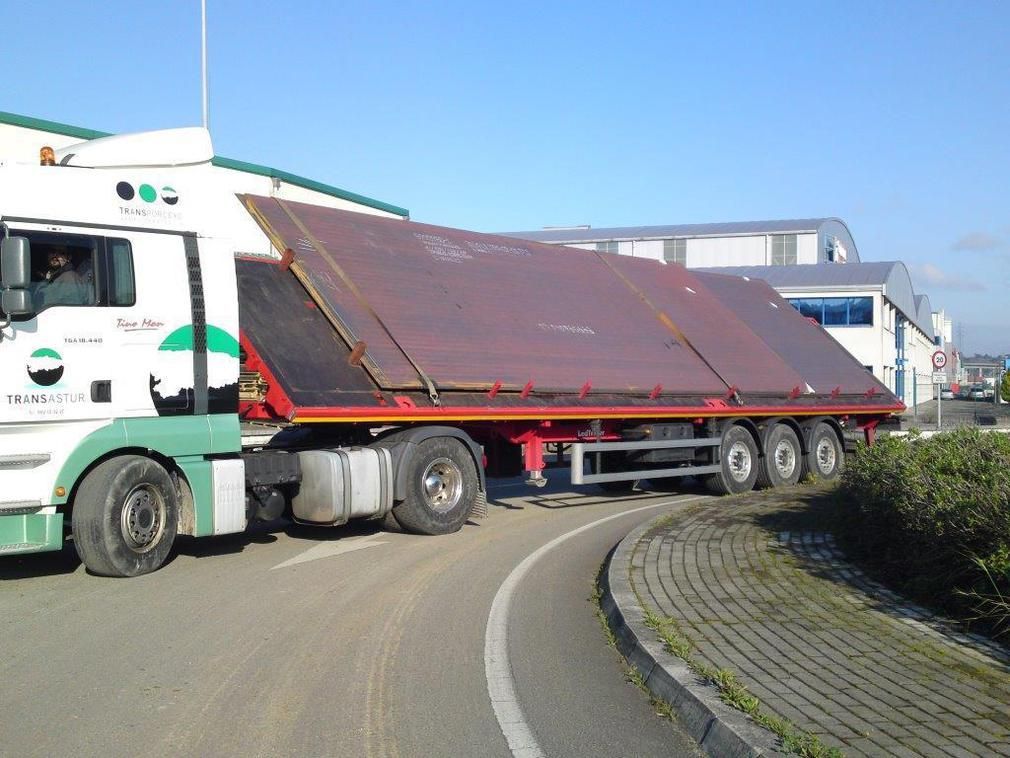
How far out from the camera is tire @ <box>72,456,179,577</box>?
27.9 feet

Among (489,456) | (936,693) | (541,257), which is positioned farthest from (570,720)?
(541,257)

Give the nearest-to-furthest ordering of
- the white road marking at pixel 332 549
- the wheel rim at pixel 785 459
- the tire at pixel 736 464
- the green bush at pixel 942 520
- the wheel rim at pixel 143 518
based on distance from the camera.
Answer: the green bush at pixel 942 520, the wheel rim at pixel 143 518, the white road marking at pixel 332 549, the tire at pixel 736 464, the wheel rim at pixel 785 459

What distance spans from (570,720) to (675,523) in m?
6.52

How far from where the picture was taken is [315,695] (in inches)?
221

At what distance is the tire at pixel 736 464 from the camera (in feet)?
53.1

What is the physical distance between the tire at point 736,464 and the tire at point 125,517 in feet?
31.1

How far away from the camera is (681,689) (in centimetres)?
536

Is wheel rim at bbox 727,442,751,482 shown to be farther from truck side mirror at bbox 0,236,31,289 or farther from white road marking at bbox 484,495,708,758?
truck side mirror at bbox 0,236,31,289

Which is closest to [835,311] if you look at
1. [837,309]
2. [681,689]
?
[837,309]

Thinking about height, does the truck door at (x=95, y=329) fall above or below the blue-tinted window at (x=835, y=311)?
below

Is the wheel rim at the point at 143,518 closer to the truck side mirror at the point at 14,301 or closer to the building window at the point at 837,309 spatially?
the truck side mirror at the point at 14,301

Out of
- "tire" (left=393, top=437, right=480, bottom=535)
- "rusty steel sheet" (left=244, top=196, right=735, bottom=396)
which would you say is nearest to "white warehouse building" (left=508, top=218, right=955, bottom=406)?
"rusty steel sheet" (left=244, top=196, right=735, bottom=396)

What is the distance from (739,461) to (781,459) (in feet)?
3.99

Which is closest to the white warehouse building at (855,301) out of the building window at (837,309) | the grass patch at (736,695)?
the building window at (837,309)
